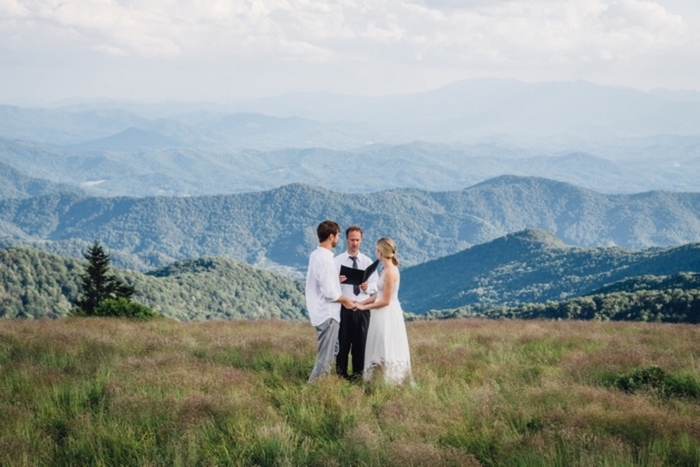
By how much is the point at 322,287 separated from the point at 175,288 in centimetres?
13454

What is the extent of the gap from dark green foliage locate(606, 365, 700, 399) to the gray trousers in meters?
3.43

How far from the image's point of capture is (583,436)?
16.4 ft

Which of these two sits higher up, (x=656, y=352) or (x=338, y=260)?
(x=338, y=260)

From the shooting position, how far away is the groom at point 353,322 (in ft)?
27.1

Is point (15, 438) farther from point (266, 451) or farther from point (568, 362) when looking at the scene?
point (568, 362)

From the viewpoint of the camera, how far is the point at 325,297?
25.8 feet

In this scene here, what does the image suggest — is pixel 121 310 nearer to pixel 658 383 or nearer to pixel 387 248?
pixel 387 248

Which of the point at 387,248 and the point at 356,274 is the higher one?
the point at 387,248

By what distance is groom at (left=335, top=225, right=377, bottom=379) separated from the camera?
A: 8.25 metres

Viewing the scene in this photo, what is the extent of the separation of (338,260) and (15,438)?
4306 millimetres

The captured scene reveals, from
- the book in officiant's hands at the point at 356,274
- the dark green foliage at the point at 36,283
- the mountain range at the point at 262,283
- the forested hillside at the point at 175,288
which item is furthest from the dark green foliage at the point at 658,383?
the dark green foliage at the point at 36,283

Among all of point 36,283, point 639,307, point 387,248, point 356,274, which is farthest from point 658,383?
point 36,283

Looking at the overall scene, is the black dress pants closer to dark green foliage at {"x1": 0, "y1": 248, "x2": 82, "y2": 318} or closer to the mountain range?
the mountain range

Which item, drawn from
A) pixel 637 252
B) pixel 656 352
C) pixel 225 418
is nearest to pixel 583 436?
pixel 225 418
